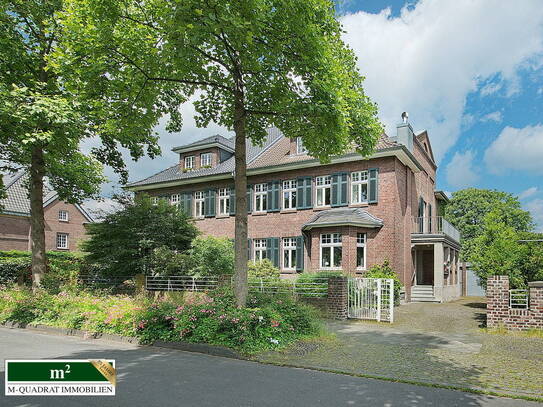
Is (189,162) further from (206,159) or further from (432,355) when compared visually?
(432,355)

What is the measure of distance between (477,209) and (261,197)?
33.9m

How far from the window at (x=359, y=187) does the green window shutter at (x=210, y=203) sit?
8.89m

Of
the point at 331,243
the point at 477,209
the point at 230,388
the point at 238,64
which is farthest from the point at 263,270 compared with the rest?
the point at 477,209

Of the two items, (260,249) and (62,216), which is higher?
(62,216)

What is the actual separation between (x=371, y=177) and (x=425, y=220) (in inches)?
255

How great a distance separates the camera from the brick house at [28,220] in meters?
38.5

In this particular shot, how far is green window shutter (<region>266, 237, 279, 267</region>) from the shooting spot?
23188 millimetres

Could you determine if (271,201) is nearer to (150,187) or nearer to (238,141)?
(150,187)

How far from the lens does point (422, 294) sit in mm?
22078

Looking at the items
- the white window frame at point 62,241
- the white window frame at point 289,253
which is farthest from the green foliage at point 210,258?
the white window frame at point 62,241

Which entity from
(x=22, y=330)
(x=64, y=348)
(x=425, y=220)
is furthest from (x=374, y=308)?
(x=425, y=220)

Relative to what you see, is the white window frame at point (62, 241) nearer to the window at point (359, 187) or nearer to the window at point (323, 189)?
the window at point (323, 189)

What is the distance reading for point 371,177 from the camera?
20.6 metres

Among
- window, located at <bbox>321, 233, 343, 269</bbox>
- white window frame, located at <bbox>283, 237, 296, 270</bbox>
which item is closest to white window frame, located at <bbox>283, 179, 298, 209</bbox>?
white window frame, located at <bbox>283, 237, 296, 270</bbox>
